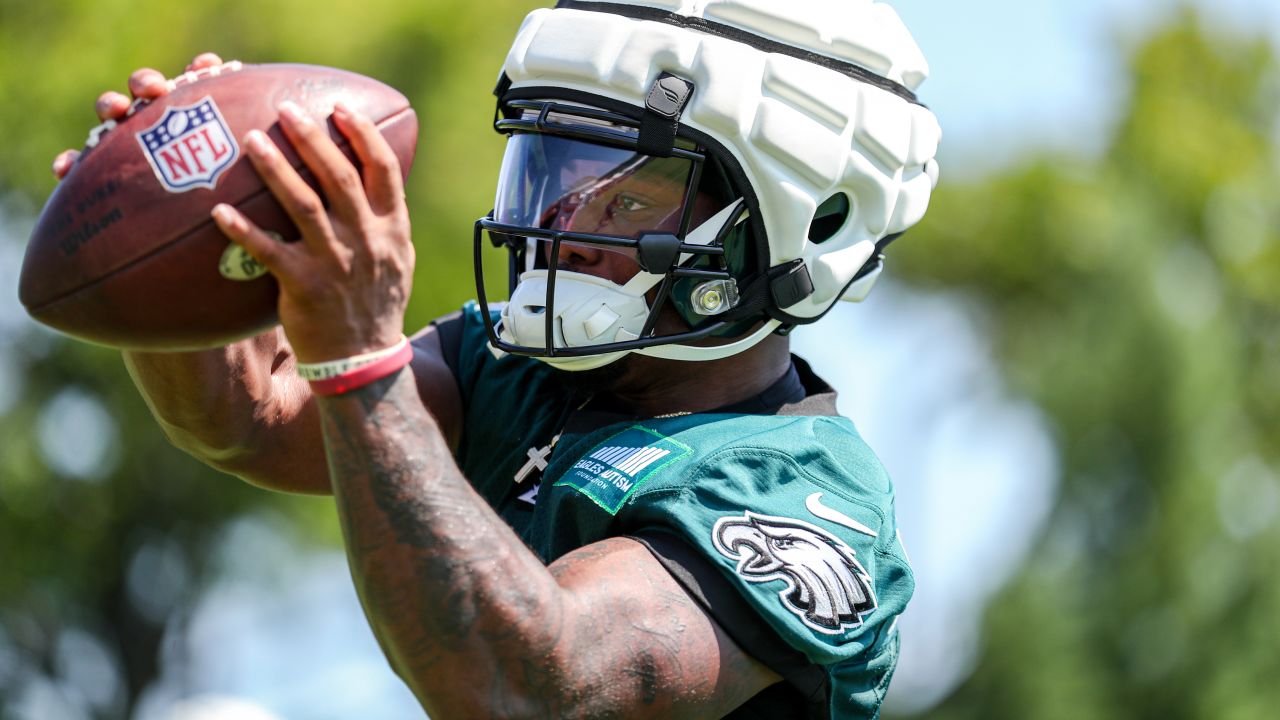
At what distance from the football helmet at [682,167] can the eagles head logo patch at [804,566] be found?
49cm

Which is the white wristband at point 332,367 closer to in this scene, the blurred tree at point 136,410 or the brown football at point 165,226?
the brown football at point 165,226

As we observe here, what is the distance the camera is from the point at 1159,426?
1692cm

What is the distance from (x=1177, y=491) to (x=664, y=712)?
14842 millimetres

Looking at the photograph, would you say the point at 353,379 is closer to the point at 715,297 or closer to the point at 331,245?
the point at 331,245

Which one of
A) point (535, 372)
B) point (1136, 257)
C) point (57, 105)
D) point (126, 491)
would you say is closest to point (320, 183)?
point (535, 372)

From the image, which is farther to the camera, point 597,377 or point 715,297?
point 597,377

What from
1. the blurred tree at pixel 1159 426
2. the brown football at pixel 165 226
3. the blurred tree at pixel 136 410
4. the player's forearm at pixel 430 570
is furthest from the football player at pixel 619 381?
the blurred tree at pixel 1159 426

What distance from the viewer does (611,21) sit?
325 centimetres

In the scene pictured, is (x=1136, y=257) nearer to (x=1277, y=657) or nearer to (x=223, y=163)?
(x=1277, y=657)

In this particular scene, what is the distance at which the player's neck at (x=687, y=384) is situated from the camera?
10.9 ft

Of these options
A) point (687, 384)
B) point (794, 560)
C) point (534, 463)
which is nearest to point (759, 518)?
point (794, 560)

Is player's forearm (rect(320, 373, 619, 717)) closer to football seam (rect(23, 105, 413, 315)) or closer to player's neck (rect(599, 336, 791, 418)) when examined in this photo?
football seam (rect(23, 105, 413, 315))

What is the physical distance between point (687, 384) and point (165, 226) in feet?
3.87

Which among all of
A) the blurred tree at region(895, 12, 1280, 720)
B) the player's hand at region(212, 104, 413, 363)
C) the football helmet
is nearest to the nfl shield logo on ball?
the player's hand at region(212, 104, 413, 363)
